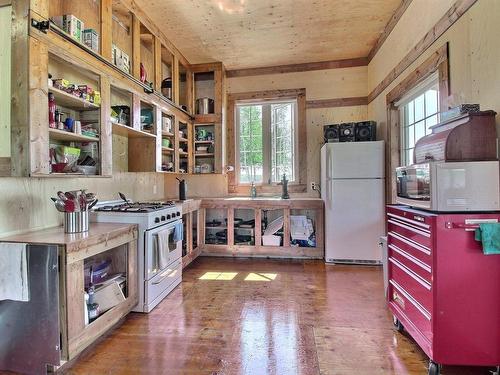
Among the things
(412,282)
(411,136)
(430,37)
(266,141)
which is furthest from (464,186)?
(266,141)

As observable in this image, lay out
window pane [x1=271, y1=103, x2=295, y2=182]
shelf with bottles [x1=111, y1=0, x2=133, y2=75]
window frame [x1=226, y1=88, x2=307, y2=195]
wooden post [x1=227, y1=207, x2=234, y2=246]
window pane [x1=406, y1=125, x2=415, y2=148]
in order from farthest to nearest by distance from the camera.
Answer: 1. window pane [x1=271, y1=103, x2=295, y2=182]
2. window frame [x1=226, y1=88, x2=307, y2=195]
3. wooden post [x1=227, y1=207, x2=234, y2=246]
4. window pane [x1=406, y1=125, x2=415, y2=148]
5. shelf with bottles [x1=111, y1=0, x2=133, y2=75]

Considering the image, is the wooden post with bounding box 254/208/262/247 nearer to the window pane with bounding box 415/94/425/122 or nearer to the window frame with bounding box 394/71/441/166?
the window frame with bounding box 394/71/441/166

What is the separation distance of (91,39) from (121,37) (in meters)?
0.92

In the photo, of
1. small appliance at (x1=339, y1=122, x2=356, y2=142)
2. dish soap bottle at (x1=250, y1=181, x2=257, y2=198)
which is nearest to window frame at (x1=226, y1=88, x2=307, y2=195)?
dish soap bottle at (x1=250, y1=181, x2=257, y2=198)

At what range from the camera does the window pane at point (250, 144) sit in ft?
16.0

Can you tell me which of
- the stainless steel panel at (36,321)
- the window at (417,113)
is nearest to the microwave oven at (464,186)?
the window at (417,113)

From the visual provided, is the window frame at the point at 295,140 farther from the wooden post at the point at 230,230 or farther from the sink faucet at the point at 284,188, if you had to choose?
the wooden post at the point at 230,230

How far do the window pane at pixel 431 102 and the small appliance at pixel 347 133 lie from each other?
1126mm

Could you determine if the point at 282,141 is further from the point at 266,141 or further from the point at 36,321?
the point at 36,321

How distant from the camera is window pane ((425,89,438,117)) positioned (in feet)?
8.80

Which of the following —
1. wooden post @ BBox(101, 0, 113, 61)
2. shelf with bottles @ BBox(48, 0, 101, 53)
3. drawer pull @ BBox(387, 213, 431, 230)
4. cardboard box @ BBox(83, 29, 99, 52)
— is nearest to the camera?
drawer pull @ BBox(387, 213, 431, 230)

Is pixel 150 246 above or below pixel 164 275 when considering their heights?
above

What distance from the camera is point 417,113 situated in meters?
3.14

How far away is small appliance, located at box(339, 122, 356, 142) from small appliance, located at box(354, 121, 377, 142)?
1.6 inches
